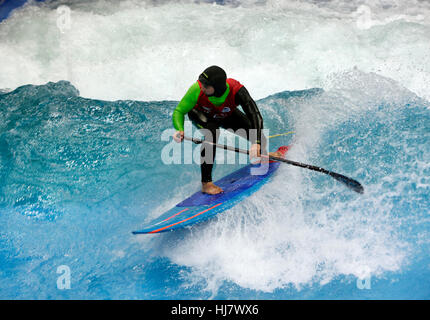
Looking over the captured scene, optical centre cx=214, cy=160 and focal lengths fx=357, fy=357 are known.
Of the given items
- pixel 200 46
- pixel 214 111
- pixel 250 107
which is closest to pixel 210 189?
pixel 214 111

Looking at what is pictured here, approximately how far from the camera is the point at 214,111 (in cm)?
303

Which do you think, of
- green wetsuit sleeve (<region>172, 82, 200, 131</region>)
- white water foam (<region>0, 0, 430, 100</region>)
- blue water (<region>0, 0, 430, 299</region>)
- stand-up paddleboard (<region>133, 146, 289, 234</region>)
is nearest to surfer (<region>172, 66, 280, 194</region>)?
green wetsuit sleeve (<region>172, 82, 200, 131</region>)

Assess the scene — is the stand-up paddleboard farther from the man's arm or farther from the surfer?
the man's arm

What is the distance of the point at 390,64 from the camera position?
16.5 feet

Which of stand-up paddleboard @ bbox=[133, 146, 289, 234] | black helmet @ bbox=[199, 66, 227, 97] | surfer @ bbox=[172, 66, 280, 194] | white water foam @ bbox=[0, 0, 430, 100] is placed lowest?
stand-up paddleboard @ bbox=[133, 146, 289, 234]

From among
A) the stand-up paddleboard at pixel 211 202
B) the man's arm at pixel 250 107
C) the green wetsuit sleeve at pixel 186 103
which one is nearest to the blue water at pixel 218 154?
the stand-up paddleboard at pixel 211 202

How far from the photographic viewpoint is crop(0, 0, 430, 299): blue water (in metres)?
2.61

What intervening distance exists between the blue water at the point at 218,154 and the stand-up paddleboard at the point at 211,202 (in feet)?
0.56

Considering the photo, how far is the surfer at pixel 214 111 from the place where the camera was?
276cm

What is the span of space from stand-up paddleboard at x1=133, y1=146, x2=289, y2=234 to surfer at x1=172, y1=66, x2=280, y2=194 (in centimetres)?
15

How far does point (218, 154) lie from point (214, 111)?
3.77ft

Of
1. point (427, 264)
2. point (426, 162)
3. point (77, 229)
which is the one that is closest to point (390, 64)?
point (426, 162)

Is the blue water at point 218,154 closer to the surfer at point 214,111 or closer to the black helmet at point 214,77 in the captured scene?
the surfer at point 214,111

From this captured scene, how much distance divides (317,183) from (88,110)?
2.81 m
